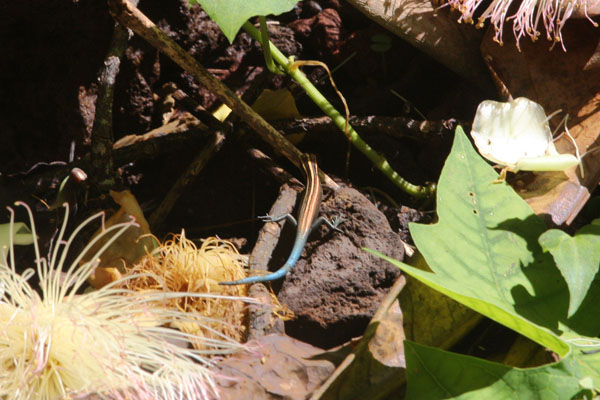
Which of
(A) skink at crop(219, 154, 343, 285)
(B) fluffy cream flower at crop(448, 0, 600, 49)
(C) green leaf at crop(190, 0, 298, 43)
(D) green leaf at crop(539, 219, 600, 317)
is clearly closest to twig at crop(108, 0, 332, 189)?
(A) skink at crop(219, 154, 343, 285)

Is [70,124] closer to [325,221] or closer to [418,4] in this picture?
[325,221]

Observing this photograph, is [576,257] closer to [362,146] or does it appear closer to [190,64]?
[362,146]

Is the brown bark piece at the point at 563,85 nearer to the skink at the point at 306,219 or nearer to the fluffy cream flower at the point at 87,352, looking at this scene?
the skink at the point at 306,219

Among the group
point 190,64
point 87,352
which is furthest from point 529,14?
point 87,352

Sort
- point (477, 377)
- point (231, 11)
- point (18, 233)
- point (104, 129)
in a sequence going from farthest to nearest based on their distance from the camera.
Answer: point (104, 129)
point (18, 233)
point (231, 11)
point (477, 377)

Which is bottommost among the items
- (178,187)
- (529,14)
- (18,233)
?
(18,233)

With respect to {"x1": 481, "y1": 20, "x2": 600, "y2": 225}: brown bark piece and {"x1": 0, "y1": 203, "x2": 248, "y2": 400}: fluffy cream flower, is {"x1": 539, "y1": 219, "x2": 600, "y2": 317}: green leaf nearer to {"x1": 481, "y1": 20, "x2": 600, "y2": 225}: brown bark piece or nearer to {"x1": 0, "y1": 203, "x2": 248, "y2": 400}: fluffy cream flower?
{"x1": 481, "y1": 20, "x2": 600, "y2": 225}: brown bark piece
